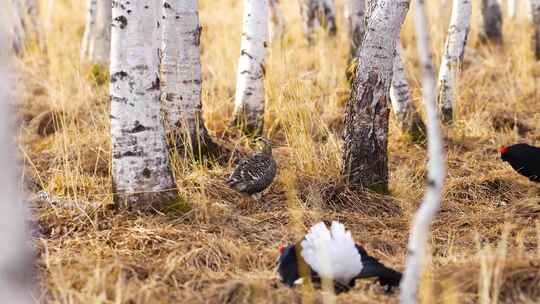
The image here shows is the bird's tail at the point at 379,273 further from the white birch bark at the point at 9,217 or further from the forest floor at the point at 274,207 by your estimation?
the white birch bark at the point at 9,217

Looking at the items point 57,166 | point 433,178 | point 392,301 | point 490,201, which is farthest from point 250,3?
point 433,178

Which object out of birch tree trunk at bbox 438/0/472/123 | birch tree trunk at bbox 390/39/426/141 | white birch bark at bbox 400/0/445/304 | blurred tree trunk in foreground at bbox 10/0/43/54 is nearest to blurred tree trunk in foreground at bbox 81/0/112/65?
blurred tree trunk in foreground at bbox 10/0/43/54

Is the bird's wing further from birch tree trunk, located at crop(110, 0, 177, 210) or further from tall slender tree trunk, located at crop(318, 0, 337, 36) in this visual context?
tall slender tree trunk, located at crop(318, 0, 337, 36)

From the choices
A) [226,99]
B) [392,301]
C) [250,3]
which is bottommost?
[392,301]

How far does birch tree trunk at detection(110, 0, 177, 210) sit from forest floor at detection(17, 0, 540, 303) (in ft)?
0.67

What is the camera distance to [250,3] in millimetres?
7285

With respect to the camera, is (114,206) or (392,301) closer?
(392,301)

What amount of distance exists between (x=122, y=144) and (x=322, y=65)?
16.3 feet

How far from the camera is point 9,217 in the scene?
253cm

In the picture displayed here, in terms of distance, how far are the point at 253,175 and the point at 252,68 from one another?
197 cm

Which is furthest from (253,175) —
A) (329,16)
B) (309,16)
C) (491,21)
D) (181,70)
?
(491,21)

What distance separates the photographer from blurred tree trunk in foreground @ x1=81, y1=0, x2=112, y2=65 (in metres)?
10.5

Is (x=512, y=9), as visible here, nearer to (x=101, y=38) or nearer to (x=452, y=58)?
(x=452, y=58)

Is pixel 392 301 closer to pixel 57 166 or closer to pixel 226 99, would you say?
pixel 57 166
